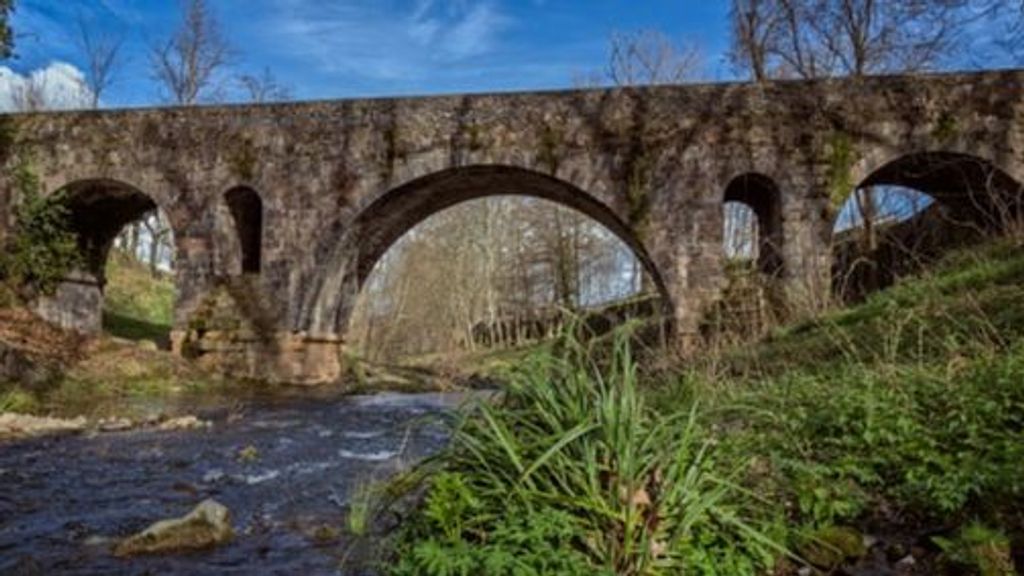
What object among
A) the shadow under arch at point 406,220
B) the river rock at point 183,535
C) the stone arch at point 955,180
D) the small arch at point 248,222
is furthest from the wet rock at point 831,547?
the small arch at point 248,222

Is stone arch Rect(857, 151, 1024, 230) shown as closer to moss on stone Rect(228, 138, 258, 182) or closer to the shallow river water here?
the shallow river water

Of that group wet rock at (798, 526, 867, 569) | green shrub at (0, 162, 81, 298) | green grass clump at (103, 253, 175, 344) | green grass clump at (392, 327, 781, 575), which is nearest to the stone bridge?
green shrub at (0, 162, 81, 298)

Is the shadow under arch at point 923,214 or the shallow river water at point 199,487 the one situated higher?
the shadow under arch at point 923,214

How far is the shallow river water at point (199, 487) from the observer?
390cm

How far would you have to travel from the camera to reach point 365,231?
1522 cm

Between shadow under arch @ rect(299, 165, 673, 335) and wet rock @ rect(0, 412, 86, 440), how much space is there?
5.92 m

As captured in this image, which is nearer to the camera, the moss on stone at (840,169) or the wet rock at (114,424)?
the wet rock at (114,424)

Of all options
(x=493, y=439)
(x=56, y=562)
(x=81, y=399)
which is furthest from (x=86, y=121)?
(x=493, y=439)

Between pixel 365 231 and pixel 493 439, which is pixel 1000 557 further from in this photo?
pixel 365 231

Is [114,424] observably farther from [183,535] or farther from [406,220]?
[406,220]

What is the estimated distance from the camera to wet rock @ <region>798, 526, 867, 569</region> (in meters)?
2.71

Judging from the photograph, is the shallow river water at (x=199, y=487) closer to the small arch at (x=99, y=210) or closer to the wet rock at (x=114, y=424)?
the wet rock at (x=114, y=424)

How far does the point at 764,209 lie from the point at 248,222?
9.34 m

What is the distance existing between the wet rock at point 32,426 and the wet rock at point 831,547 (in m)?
7.66
